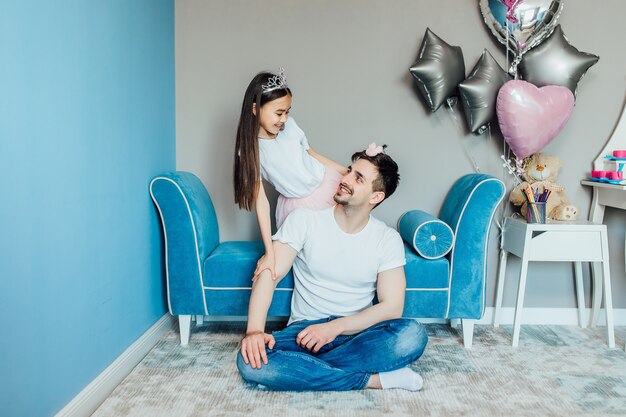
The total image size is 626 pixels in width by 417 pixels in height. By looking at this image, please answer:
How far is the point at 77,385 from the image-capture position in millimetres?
1723

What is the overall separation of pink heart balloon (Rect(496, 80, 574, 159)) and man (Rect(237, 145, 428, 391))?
0.77 metres

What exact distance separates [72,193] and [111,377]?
2.34 feet

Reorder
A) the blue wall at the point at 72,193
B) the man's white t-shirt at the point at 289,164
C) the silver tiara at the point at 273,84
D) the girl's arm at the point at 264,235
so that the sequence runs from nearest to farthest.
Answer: the blue wall at the point at 72,193 < the girl's arm at the point at 264,235 < the silver tiara at the point at 273,84 < the man's white t-shirt at the point at 289,164

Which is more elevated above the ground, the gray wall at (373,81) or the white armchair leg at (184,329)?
the gray wall at (373,81)

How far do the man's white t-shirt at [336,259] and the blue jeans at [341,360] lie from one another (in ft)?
0.60

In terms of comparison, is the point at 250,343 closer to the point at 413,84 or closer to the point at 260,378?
the point at 260,378

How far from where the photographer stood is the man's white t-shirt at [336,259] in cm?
208

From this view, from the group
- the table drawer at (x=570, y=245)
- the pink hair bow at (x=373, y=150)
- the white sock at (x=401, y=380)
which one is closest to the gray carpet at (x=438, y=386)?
the white sock at (x=401, y=380)

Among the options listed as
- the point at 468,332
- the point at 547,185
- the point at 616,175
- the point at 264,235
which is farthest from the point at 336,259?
the point at 616,175

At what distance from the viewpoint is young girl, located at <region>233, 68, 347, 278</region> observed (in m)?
2.19

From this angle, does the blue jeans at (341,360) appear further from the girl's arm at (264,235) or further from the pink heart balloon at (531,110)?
the pink heart balloon at (531,110)

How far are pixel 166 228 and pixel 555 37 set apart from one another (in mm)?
2033

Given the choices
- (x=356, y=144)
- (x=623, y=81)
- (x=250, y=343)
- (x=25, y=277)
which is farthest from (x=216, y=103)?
(x=623, y=81)

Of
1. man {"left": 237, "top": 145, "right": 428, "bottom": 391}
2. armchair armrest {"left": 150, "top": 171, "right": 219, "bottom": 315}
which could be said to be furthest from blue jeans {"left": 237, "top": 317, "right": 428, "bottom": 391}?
armchair armrest {"left": 150, "top": 171, "right": 219, "bottom": 315}
